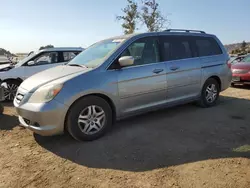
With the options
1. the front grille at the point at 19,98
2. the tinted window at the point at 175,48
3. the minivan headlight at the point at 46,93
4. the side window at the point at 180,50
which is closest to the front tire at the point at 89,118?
the minivan headlight at the point at 46,93

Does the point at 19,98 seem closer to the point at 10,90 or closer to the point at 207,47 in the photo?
the point at 10,90

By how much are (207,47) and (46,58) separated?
508 centimetres

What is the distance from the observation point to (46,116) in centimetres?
371

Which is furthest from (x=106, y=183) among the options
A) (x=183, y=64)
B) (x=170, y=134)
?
(x=183, y=64)

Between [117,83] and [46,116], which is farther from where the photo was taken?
[117,83]

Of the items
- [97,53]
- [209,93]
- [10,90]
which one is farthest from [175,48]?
[10,90]

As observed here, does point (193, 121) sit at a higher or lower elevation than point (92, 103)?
lower

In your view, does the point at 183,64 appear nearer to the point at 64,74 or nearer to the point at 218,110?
the point at 218,110

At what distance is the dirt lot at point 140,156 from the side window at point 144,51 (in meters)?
1.24

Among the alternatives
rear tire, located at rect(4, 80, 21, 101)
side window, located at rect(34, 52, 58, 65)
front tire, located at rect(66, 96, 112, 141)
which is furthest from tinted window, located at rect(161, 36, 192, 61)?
rear tire, located at rect(4, 80, 21, 101)

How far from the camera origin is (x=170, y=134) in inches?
172

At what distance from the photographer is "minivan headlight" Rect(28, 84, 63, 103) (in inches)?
148

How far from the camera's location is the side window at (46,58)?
8094 millimetres

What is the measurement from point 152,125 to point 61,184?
2354 mm
